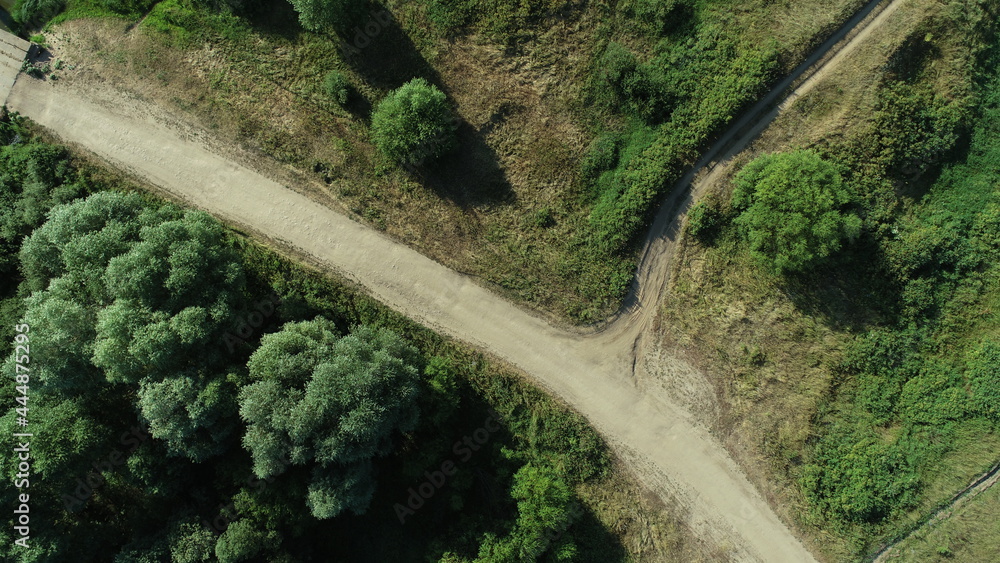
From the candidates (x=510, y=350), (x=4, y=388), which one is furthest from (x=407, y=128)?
(x=4, y=388)

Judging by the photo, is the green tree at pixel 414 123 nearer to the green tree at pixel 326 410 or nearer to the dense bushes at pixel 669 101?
the dense bushes at pixel 669 101

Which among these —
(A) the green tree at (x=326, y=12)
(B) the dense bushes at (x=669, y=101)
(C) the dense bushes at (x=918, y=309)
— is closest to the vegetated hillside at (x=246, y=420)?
(C) the dense bushes at (x=918, y=309)

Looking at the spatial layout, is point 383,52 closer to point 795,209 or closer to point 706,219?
point 706,219

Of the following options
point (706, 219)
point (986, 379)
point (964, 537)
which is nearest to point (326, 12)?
point (706, 219)

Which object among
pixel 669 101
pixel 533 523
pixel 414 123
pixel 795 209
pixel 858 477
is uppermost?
pixel 414 123

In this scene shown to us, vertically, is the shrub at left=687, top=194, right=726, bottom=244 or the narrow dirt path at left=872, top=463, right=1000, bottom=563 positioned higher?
the shrub at left=687, top=194, right=726, bottom=244

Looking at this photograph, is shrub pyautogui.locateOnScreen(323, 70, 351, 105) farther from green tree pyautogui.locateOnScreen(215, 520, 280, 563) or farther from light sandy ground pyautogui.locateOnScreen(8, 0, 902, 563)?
green tree pyautogui.locateOnScreen(215, 520, 280, 563)

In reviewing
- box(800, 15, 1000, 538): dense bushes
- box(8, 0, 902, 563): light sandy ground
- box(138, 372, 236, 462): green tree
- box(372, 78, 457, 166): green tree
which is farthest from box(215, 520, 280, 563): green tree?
box(800, 15, 1000, 538): dense bushes
